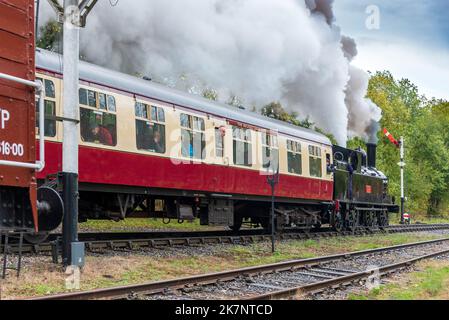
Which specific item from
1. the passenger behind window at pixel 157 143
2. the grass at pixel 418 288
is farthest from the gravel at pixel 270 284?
the passenger behind window at pixel 157 143

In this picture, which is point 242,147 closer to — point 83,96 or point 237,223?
point 237,223

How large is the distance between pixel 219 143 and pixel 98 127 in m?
3.95

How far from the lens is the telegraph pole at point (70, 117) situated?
29.9 feet

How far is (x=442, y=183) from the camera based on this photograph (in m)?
49.0

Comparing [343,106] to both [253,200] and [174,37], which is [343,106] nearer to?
[253,200]

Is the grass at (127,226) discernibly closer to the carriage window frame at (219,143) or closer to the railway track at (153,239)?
the railway track at (153,239)

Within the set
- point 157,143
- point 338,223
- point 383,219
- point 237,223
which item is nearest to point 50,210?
point 157,143

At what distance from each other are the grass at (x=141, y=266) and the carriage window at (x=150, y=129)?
2178 millimetres

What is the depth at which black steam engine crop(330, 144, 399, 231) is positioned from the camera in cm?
2072

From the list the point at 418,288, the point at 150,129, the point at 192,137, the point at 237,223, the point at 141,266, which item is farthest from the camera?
the point at 237,223

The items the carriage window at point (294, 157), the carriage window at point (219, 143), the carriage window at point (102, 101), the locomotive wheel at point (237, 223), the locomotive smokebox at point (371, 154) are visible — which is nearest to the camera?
the carriage window at point (102, 101)

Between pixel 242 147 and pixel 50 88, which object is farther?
pixel 242 147

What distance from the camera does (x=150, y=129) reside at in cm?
1216

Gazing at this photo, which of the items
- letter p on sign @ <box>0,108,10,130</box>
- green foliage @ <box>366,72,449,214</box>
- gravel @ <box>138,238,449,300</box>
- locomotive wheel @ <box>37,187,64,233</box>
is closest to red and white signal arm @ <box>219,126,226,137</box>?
gravel @ <box>138,238,449,300</box>
